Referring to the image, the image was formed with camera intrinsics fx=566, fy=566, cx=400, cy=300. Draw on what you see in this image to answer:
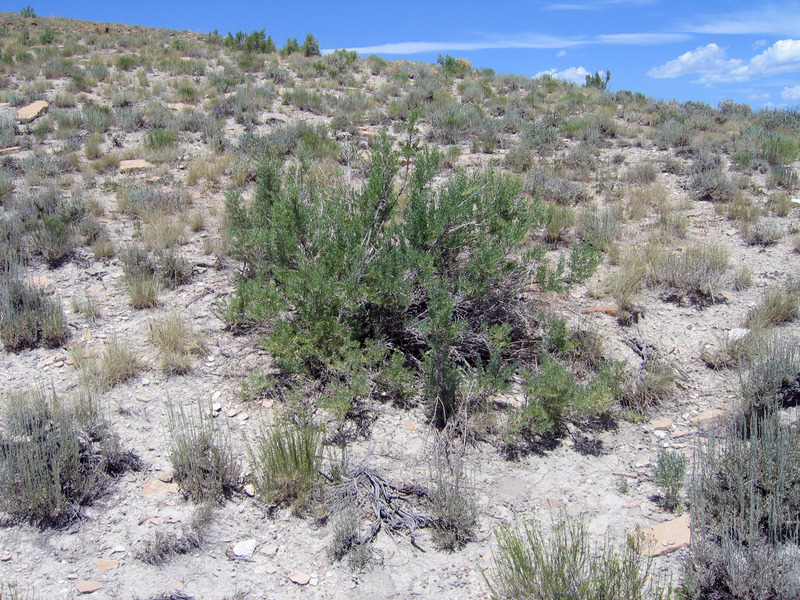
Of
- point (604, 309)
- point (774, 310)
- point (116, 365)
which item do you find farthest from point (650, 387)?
point (116, 365)

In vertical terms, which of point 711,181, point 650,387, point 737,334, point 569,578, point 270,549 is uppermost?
point 711,181

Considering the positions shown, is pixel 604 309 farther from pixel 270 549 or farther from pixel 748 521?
pixel 270 549

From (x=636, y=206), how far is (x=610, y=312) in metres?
3.01

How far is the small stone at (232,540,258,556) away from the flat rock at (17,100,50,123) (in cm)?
1119

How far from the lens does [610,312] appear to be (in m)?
5.71

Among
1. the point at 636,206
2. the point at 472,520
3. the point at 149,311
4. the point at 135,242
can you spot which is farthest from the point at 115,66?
the point at 472,520

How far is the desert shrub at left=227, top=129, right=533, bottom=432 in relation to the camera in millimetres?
4293

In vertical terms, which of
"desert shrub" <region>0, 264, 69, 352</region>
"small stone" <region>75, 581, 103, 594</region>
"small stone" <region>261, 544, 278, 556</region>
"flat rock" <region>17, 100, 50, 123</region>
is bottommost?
"small stone" <region>261, 544, 278, 556</region>

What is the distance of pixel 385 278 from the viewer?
4.38 m

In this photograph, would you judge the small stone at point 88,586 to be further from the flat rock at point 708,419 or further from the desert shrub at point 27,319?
the flat rock at point 708,419

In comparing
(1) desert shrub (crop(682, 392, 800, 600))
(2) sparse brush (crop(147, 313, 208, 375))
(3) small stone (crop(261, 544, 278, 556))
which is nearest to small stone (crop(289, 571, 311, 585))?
(3) small stone (crop(261, 544, 278, 556))

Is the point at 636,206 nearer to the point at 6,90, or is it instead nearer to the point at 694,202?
the point at 694,202

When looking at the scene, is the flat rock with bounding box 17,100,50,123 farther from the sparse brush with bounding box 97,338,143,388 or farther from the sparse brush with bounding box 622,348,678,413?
the sparse brush with bounding box 622,348,678,413

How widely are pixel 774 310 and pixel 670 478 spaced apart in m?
2.88
